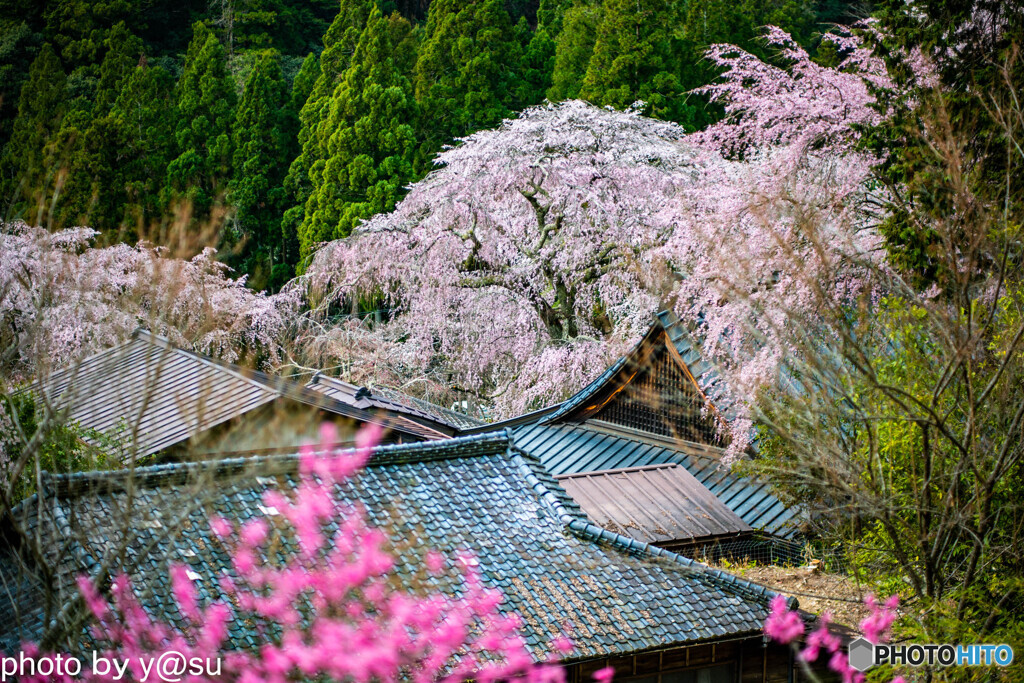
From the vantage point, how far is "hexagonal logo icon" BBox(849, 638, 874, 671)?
6.65 meters

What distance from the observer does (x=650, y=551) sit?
26.2ft

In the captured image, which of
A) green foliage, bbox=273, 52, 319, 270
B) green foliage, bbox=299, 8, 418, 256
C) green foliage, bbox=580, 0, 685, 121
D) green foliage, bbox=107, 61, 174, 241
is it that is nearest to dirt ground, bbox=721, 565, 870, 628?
green foliage, bbox=580, 0, 685, 121

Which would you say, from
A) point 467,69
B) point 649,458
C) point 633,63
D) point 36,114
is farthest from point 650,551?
point 36,114

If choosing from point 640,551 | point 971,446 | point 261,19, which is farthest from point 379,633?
point 261,19

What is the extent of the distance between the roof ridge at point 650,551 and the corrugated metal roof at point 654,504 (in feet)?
5.44

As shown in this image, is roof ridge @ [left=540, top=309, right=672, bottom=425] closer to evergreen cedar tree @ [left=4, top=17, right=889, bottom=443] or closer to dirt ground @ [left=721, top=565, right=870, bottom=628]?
evergreen cedar tree @ [left=4, top=17, right=889, bottom=443]

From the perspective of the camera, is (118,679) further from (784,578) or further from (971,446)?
(784,578)

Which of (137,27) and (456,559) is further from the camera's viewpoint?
(137,27)

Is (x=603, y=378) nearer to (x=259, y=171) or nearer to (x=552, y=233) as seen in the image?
(x=552, y=233)

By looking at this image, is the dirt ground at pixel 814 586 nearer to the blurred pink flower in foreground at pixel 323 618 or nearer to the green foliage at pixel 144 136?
the blurred pink flower in foreground at pixel 323 618

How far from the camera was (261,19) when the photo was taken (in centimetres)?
3453

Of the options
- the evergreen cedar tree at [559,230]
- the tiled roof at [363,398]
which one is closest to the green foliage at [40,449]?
the tiled roof at [363,398]

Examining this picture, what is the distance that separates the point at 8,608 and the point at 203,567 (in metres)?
1.49

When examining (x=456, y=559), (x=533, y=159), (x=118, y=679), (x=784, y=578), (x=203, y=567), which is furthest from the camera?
(x=533, y=159)
